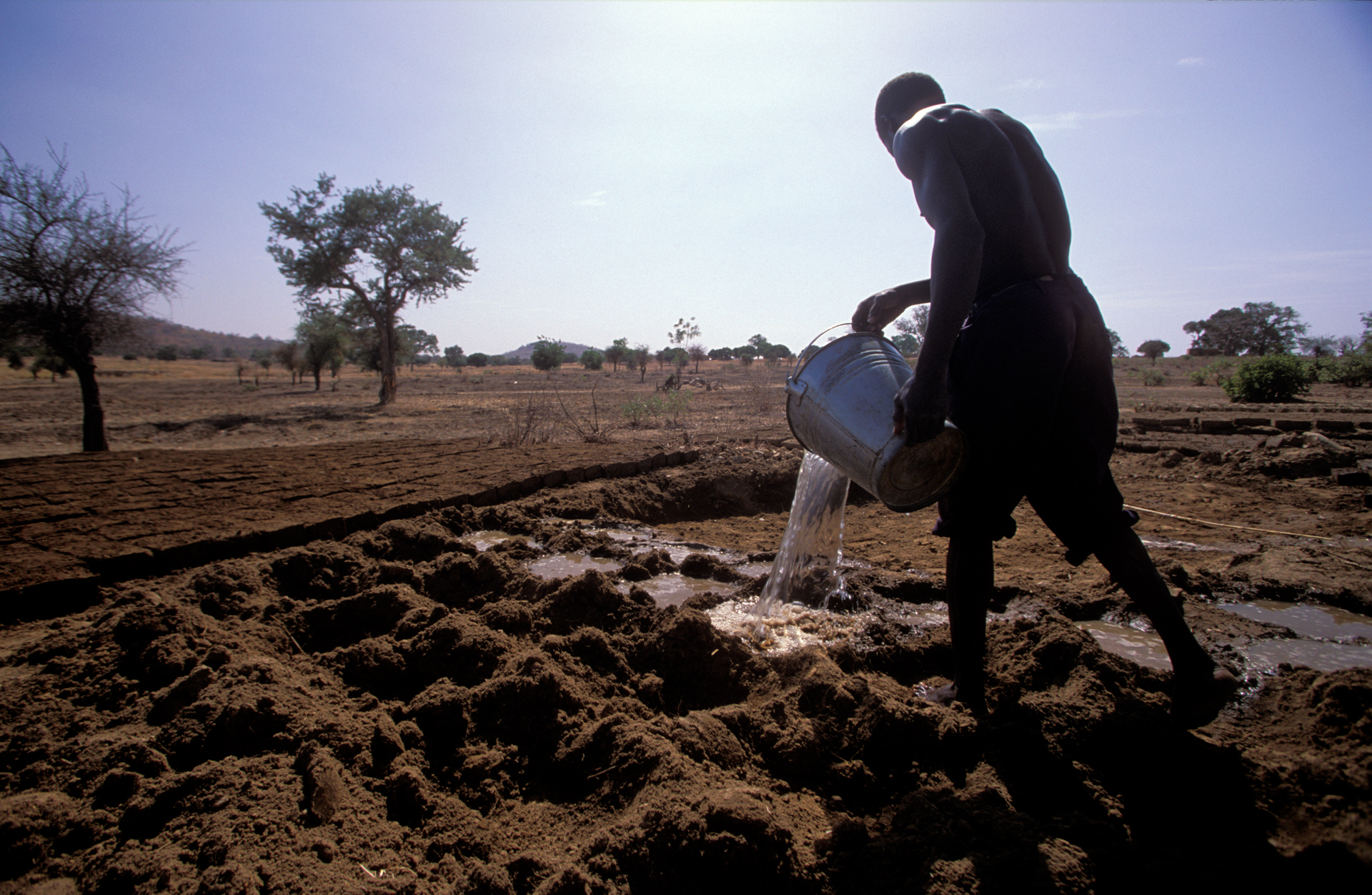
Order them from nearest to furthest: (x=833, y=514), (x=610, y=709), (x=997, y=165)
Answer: (x=997, y=165) < (x=610, y=709) < (x=833, y=514)

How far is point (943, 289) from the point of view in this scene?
160 centimetres

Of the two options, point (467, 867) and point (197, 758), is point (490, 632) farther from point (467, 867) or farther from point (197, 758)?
point (467, 867)

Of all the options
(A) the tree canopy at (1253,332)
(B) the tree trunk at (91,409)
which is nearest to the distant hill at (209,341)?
(B) the tree trunk at (91,409)

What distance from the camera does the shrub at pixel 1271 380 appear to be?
43.2ft

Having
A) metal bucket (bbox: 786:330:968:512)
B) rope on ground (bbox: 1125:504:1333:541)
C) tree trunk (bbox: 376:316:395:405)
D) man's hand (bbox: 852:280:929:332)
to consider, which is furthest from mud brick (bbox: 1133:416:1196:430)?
tree trunk (bbox: 376:316:395:405)

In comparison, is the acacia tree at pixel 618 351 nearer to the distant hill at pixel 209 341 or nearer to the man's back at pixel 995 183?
the distant hill at pixel 209 341

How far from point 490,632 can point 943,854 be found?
1666mm

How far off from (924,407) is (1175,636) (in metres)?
0.89

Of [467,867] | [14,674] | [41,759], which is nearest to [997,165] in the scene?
[467,867]

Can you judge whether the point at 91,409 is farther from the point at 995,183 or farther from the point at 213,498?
the point at 995,183

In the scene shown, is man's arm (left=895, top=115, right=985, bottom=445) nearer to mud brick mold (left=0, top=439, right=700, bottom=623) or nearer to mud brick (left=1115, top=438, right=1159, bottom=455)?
mud brick mold (left=0, top=439, right=700, bottom=623)

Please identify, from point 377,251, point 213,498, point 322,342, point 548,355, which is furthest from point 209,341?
point 213,498

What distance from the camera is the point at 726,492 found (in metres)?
5.51

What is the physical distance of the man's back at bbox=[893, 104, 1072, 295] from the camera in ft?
5.46
